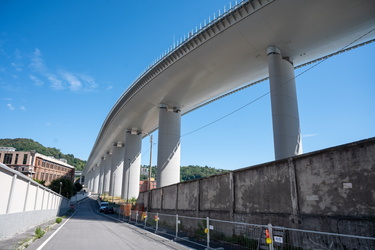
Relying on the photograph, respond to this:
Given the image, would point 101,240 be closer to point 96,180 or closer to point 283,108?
point 283,108

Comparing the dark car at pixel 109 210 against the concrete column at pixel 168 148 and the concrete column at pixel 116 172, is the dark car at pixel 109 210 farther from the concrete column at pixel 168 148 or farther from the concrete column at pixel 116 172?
the concrete column at pixel 116 172

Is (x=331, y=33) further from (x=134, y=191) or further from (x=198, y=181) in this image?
(x=134, y=191)

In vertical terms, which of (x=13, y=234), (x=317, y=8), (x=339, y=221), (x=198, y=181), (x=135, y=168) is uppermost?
(x=317, y=8)

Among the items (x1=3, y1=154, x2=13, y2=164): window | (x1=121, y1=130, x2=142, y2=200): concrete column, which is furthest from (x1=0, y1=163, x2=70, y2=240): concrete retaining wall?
(x1=3, y1=154, x2=13, y2=164): window

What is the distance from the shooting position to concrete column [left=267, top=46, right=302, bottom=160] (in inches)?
889

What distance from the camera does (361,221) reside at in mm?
7758

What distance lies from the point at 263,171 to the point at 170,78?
915 inches

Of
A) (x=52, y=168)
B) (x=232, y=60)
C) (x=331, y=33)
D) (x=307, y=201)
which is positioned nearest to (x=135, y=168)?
(x=232, y=60)

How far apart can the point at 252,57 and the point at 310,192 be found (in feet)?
65.5

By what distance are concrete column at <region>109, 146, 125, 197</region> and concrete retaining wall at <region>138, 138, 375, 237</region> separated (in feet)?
175

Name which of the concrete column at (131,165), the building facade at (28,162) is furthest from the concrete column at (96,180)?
the concrete column at (131,165)

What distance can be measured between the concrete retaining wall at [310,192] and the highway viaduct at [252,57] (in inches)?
420

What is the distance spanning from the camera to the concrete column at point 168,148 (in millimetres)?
37281

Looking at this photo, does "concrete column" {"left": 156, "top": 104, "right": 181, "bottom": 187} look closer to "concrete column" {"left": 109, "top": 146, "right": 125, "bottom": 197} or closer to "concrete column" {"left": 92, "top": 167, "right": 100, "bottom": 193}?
"concrete column" {"left": 109, "top": 146, "right": 125, "bottom": 197}
